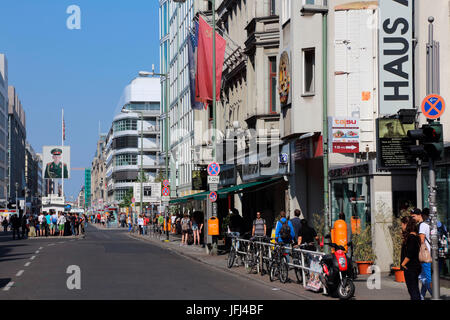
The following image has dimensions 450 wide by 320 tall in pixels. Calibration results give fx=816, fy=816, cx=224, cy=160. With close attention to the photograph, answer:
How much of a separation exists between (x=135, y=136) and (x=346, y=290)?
13840cm

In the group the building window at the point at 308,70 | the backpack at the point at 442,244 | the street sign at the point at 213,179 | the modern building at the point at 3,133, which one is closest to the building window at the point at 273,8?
the building window at the point at 308,70

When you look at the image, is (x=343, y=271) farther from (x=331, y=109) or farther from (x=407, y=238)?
(x=331, y=109)

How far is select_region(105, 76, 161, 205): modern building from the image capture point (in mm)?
142625

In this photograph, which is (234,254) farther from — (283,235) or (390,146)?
(390,146)

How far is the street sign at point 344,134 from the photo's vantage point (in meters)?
21.3

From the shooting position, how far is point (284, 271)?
66.3 ft

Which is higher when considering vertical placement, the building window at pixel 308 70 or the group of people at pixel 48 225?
the building window at pixel 308 70

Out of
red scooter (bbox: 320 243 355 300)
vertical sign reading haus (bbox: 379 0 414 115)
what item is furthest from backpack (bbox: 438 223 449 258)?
vertical sign reading haus (bbox: 379 0 414 115)

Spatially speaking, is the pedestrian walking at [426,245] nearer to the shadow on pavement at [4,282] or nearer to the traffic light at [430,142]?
the traffic light at [430,142]

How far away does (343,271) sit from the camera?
16766mm

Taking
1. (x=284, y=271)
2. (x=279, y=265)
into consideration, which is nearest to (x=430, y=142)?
(x=284, y=271)

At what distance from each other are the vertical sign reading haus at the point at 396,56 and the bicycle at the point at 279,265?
5125 millimetres

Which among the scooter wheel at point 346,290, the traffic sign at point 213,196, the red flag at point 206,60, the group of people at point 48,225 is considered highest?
the red flag at point 206,60

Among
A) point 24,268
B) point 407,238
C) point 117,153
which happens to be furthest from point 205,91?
point 117,153
